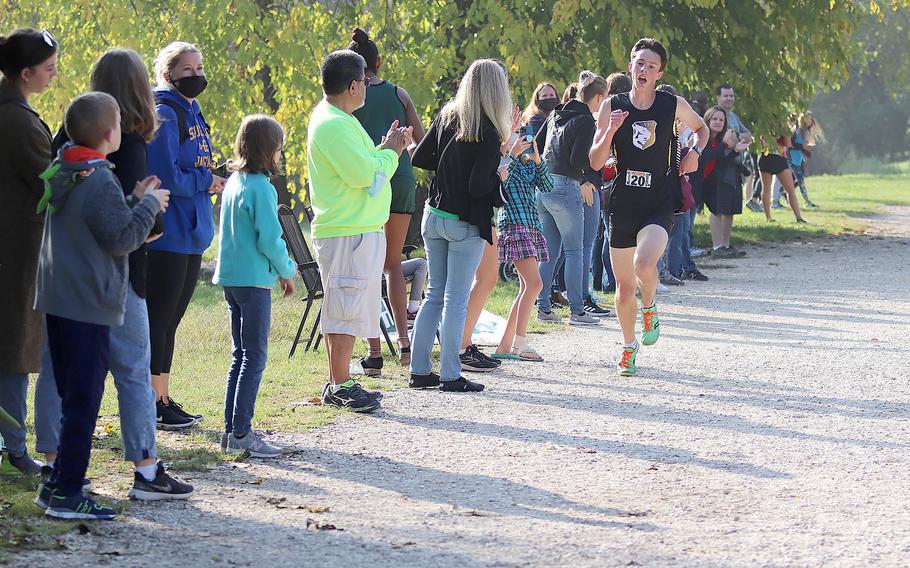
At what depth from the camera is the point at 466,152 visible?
792cm

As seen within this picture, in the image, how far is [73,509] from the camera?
5.22m

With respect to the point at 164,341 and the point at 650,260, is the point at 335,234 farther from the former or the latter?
the point at 650,260

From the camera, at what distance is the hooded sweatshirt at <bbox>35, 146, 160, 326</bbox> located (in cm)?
508

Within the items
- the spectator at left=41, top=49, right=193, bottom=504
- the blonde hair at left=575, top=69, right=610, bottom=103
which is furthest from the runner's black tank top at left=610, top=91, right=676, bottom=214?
the spectator at left=41, top=49, right=193, bottom=504

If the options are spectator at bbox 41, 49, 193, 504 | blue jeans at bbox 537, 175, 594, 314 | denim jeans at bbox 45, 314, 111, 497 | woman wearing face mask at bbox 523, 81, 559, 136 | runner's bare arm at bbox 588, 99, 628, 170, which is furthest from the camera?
woman wearing face mask at bbox 523, 81, 559, 136

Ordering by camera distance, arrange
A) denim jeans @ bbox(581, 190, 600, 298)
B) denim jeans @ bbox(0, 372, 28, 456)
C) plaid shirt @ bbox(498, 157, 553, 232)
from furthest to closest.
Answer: denim jeans @ bbox(581, 190, 600, 298) < plaid shirt @ bbox(498, 157, 553, 232) < denim jeans @ bbox(0, 372, 28, 456)

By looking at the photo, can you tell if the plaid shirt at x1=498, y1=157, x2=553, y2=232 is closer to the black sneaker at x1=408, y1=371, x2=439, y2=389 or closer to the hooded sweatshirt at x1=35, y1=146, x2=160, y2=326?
the black sneaker at x1=408, y1=371, x2=439, y2=389

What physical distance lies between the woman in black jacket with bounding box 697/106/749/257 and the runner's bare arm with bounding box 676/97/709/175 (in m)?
7.18

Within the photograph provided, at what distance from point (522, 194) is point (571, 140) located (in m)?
1.31

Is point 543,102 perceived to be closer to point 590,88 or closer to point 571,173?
point 590,88

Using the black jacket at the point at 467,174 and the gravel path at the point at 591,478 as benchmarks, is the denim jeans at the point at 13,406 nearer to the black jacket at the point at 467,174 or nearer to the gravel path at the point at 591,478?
the gravel path at the point at 591,478

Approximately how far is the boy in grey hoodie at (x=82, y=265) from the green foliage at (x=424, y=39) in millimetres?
11071

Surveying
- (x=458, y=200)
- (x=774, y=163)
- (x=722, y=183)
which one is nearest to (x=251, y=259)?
(x=458, y=200)

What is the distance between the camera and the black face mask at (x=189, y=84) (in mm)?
6836
